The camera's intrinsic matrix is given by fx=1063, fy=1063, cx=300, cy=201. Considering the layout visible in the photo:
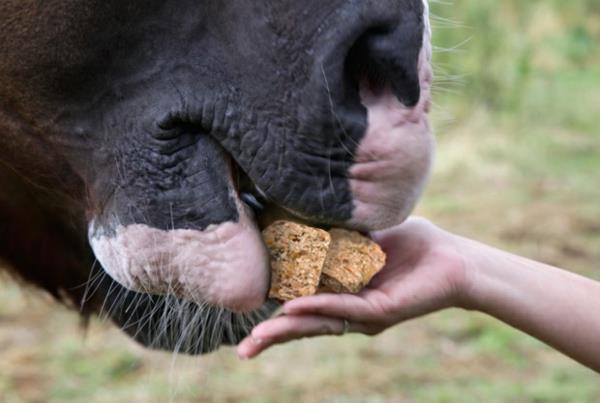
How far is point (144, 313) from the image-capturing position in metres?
2.17

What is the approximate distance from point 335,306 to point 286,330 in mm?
97

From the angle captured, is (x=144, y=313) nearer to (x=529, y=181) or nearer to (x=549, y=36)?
(x=529, y=181)

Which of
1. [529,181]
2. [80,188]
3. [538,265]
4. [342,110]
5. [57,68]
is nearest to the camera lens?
[342,110]

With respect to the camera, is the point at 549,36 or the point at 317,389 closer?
the point at 317,389

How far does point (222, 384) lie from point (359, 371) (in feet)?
1.74

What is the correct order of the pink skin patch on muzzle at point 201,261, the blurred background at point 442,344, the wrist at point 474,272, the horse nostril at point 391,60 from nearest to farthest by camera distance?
1. the horse nostril at point 391,60
2. the pink skin patch on muzzle at point 201,261
3. the wrist at point 474,272
4. the blurred background at point 442,344

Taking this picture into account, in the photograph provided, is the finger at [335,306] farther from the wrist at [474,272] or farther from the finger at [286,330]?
the wrist at [474,272]

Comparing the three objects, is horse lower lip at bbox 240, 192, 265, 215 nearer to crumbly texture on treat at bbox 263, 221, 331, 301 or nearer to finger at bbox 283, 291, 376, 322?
crumbly texture on treat at bbox 263, 221, 331, 301

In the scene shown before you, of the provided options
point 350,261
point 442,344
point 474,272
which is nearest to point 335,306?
point 350,261

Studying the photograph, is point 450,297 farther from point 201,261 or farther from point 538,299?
point 201,261

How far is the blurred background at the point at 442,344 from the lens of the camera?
3939 millimetres

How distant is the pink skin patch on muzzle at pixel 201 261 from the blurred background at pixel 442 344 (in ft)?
1.35

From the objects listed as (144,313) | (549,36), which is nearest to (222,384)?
(144,313)

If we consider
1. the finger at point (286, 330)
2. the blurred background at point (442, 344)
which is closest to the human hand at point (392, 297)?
the finger at point (286, 330)
